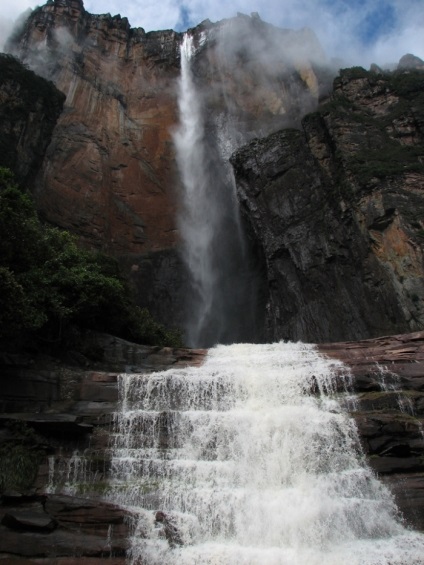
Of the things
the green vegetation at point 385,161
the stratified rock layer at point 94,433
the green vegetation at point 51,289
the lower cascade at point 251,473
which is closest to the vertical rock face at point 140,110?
the green vegetation at point 51,289

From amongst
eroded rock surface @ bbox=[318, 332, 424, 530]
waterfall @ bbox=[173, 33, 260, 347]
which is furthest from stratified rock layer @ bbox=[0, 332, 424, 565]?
waterfall @ bbox=[173, 33, 260, 347]

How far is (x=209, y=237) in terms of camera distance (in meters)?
34.7

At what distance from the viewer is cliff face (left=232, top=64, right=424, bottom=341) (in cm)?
2294

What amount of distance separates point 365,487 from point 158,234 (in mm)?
25630

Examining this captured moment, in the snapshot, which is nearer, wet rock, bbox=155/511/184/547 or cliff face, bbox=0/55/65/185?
wet rock, bbox=155/511/184/547

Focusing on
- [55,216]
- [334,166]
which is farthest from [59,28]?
[334,166]

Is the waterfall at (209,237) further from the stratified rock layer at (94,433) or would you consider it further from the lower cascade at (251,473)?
the lower cascade at (251,473)

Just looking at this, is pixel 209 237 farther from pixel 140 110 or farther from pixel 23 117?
pixel 23 117

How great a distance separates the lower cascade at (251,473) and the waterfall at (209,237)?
14.6 m

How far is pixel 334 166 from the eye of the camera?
89.9ft

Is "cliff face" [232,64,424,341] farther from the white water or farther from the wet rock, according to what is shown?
the wet rock

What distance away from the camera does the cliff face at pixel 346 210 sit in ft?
75.3

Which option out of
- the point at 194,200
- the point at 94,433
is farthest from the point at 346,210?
the point at 94,433

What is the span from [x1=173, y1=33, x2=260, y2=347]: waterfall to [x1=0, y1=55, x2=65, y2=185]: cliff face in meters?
11.0
